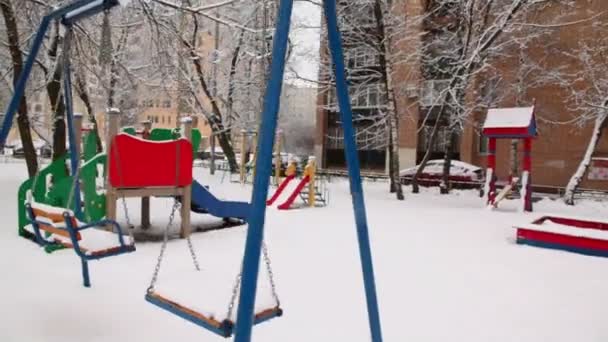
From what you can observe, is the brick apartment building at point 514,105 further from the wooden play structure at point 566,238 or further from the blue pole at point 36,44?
the blue pole at point 36,44

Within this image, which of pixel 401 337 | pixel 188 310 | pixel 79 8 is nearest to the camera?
pixel 188 310

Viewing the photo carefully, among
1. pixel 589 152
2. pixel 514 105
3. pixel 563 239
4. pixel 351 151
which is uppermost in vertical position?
pixel 514 105

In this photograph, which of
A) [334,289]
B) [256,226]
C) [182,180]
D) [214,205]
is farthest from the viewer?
[214,205]

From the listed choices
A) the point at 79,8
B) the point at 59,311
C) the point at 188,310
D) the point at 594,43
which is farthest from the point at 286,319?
the point at 594,43

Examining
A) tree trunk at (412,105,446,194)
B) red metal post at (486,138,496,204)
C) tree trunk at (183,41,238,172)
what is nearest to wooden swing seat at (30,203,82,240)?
red metal post at (486,138,496,204)

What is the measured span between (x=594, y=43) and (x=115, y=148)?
54.9ft

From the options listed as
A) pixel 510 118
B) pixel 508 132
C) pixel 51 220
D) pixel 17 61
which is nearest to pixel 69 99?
pixel 51 220

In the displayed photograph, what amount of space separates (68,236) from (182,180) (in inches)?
147

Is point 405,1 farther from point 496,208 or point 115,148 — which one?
point 115,148

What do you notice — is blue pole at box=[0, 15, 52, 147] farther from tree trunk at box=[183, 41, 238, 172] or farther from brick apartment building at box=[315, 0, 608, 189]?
tree trunk at box=[183, 41, 238, 172]

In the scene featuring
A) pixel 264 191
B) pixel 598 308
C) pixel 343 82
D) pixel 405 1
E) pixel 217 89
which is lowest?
pixel 598 308

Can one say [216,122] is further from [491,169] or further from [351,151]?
[351,151]

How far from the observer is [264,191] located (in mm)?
2264

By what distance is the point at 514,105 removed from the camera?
62.0 feet
